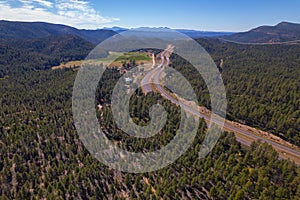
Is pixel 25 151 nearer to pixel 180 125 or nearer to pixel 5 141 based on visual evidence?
pixel 5 141

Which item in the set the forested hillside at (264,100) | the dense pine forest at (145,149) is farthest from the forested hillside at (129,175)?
the forested hillside at (264,100)

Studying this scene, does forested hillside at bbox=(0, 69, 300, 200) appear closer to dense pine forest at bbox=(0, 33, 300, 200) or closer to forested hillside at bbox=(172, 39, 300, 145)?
dense pine forest at bbox=(0, 33, 300, 200)

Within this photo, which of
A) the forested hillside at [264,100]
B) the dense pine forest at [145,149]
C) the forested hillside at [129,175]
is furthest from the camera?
the forested hillside at [264,100]

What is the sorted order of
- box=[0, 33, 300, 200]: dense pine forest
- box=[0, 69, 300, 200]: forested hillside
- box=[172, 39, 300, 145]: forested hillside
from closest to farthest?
box=[0, 69, 300, 200]: forested hillside < box=[0, 33, 300, 200]: dense pine forest < box=[172, 39, 300, 145]: forested hillside

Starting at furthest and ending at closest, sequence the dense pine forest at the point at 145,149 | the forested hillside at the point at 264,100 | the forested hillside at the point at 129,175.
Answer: the forested hillside at the point at 264,100
the dense pine forest at the point at 145,149
the forested hillside at the point at 129,175

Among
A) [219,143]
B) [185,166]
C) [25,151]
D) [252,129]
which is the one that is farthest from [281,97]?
[25,151]

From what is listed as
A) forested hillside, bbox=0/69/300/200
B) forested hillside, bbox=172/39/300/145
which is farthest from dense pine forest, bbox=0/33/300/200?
forested hillside, bbox=172/39/300/145

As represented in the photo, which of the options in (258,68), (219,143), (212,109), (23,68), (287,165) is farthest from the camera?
(23,68)

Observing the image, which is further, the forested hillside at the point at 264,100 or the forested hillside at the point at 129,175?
the forested hillside at the point at 264,100

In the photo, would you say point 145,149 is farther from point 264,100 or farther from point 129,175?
point 264,100

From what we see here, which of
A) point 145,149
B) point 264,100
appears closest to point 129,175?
point 145,149

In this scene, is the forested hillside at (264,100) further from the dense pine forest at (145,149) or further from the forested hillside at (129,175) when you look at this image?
the forested hillside at (129,175)
